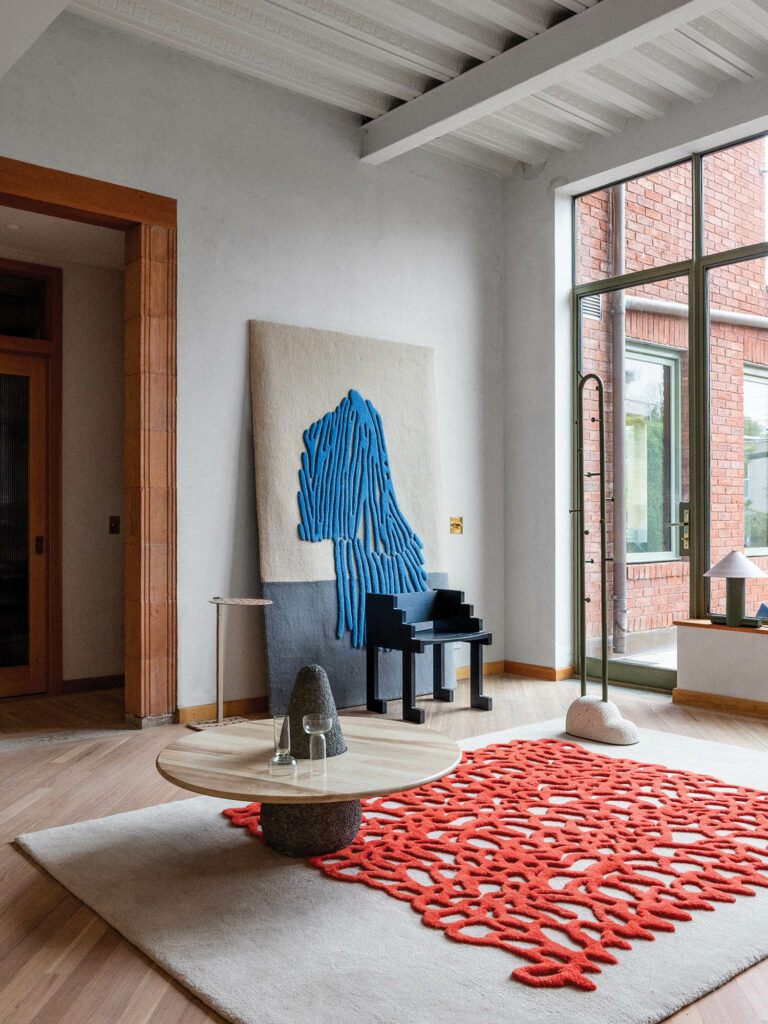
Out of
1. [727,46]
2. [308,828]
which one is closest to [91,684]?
[308,828]

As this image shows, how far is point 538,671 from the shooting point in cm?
632

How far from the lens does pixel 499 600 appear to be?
6543mm

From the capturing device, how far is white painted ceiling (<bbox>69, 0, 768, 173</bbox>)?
443 cm

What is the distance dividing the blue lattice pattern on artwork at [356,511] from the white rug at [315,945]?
239 cm

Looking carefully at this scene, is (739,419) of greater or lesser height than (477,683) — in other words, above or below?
above

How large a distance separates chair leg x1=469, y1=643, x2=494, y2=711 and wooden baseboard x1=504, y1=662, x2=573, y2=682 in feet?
3.42

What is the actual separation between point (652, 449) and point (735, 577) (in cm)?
112

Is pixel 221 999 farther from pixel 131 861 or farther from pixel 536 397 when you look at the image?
pixel 536 397

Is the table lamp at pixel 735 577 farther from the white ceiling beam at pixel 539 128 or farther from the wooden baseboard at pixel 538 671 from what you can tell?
the white ceiling beam at pixel 539 128

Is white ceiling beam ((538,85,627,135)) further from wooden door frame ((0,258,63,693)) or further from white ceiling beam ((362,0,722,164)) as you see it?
wooden door frame ((0,258,63,693))

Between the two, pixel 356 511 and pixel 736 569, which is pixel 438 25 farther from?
pixel 736 569

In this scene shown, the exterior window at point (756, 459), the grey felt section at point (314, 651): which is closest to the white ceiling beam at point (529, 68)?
the exterior window at point (756, 459)

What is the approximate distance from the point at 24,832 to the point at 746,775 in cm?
294

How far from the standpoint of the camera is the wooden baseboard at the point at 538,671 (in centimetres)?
623
